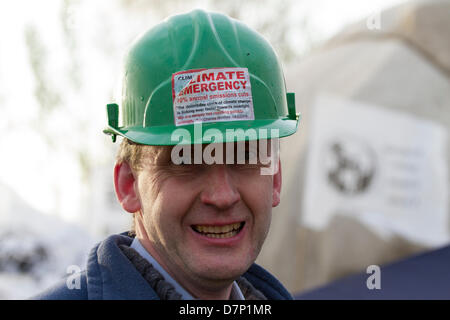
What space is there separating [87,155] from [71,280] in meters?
12.3

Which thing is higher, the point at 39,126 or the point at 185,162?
the point at 39,126

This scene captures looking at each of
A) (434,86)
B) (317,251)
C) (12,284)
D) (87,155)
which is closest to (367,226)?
(317,251)

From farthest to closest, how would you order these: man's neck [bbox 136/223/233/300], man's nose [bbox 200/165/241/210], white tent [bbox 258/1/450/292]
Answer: white tent [bbox 258/1/450/292] < man's neck [bbox 136/223/233/300] < man's nose [bbox 200/165/241/210]

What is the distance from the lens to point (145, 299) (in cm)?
131

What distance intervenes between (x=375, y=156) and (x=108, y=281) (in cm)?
388

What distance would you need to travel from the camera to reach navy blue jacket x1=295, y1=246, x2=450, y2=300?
4.15 meters

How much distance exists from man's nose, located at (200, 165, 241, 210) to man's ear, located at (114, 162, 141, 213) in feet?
0.71

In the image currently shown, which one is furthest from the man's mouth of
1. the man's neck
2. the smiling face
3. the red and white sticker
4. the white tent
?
the white tent

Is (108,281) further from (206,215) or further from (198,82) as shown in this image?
(198,82)

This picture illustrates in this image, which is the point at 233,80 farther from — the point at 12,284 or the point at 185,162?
the point at 12,284

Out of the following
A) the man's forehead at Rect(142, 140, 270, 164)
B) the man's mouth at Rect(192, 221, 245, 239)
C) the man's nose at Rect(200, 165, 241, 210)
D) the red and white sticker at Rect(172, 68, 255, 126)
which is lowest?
the man's mouth at Rect(192, 221, 245, 239)

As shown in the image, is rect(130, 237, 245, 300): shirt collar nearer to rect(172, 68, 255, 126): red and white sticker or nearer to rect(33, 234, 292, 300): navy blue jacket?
rect(33, 234, 292, 300): navy blue jacket

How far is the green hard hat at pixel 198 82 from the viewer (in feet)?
4.35

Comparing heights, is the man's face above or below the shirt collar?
above
